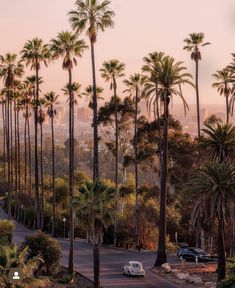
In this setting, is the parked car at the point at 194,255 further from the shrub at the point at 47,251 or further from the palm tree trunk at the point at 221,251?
the shrub at the point at 47,251

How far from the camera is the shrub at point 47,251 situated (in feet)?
148

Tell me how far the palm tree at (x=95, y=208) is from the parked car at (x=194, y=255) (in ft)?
52.2

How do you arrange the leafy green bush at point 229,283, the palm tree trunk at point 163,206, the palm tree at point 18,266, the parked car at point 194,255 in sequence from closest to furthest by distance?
1. the leafy green bush at point 229,283
2. the palm tree at point 18,266
3. the palm tree trunk at point 163,206
4. the parked car at point 194,255

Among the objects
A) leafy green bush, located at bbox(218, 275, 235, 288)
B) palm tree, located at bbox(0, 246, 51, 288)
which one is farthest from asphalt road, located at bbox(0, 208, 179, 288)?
leafy green bush, located at bbox(218, 275, 235, 288)

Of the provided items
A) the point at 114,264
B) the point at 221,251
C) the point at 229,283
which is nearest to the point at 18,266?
the point at 229,283

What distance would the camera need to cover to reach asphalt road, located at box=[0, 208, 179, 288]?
1702 inches

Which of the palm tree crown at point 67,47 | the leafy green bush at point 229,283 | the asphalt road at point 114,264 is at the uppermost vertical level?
the palm tree crown at point 67,47

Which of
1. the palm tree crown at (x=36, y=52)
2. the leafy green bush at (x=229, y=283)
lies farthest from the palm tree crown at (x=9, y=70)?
the leafy green bush at (x=229, y=283)

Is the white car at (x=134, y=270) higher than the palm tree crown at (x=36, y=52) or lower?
lower

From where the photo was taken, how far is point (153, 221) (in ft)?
239

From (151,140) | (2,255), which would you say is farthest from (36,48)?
(2,255)

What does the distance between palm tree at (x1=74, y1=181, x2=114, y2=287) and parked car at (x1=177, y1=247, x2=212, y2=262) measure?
15919mm

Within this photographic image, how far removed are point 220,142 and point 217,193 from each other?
658 cm

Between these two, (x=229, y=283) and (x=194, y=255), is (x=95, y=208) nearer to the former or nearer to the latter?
(x=229, y=283)
